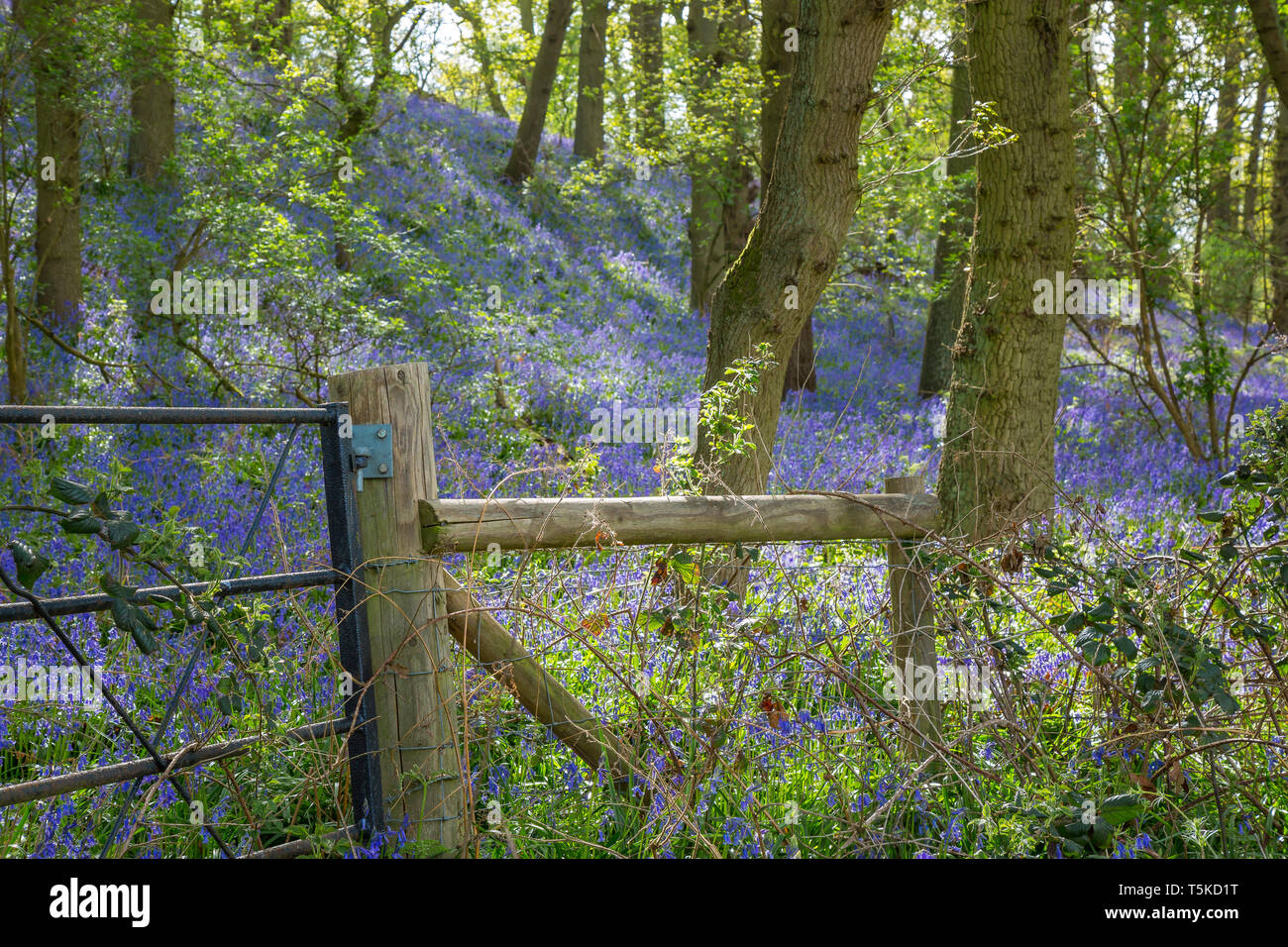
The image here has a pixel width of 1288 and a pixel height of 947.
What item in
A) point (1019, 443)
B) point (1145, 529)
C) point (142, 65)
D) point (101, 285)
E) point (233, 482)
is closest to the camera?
point (1019, 443)

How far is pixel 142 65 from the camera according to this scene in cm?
831

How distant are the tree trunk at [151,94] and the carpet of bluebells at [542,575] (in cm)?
65

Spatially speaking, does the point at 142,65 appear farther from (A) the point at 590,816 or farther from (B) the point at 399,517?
(A) the point at 590,816

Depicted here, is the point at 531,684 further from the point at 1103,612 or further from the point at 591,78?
the point at 591,78

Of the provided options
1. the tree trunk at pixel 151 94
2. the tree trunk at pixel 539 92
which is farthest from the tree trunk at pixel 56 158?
the tree trunk at pixel 539 92

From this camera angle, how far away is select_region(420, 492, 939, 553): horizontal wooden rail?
2.99 m

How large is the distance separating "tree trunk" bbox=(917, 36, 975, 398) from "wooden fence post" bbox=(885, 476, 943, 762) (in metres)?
6.17

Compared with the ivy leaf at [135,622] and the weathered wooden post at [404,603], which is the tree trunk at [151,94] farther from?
the ivy leaf at [135,622]

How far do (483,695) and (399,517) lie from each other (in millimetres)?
814

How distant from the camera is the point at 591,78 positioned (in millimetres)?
19516

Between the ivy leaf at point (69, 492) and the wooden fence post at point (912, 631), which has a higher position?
the ivy leaf at point (69, 492)

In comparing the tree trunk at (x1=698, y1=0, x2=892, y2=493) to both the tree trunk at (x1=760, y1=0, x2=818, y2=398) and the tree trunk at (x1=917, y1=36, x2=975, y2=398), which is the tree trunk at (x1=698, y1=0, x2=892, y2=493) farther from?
the tree trunk at (x1=917, y1=36, x2=975, y2=398)

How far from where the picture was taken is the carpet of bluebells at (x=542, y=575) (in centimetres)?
318
